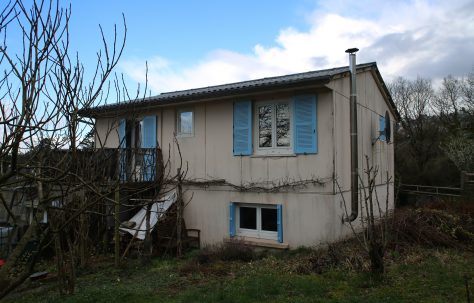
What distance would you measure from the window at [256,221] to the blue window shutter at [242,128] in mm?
1520

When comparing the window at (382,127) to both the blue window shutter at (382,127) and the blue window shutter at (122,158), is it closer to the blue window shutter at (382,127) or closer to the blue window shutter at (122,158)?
the blue window shutter at (382,127)

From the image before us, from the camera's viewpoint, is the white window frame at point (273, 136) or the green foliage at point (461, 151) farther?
the green foliage at point (461, 151)

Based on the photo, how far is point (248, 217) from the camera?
36.2 ft

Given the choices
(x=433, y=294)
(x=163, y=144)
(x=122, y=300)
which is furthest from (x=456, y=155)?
(x=122, y=300)

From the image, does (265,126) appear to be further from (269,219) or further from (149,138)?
(149,138)

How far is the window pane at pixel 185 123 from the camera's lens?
12.1m

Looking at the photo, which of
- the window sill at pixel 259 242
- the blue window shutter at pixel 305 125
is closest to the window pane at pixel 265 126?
the blue window shutter at pixel 305 125

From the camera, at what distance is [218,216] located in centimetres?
1126

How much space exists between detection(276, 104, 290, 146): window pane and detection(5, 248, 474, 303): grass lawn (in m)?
2.99

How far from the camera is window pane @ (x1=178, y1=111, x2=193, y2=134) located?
12114 millimetres

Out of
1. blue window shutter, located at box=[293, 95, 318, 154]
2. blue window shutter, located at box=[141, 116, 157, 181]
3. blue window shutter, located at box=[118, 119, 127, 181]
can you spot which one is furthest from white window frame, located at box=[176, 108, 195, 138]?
blue window shutter, located at box=[293, 95, 318, 154]

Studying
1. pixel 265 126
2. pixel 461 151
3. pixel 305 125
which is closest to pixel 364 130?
pixel 305 125

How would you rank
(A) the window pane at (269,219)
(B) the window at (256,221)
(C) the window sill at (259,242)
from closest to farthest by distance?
(C) the window sill at (259,242), (B) the window at (256,221), (A) the window pane at (269,219)

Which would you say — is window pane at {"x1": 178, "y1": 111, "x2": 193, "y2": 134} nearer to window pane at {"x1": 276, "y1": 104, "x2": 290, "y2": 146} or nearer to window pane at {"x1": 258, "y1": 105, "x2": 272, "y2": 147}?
window pane at {"x1": 258, "y1": 105, "x2": 272, "y2": 147}
